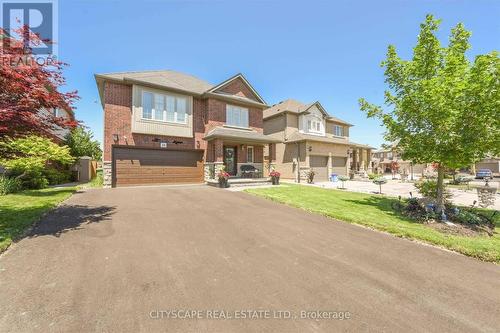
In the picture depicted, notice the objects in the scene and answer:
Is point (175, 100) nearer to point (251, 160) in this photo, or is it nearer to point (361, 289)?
point (251, 160)

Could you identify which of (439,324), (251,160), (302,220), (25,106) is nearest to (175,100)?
(251,160)

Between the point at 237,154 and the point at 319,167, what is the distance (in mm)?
10020

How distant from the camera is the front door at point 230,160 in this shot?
59.8ft

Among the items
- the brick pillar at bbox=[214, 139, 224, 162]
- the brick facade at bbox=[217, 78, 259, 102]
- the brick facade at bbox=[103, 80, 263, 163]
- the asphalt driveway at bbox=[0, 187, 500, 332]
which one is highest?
the brick facade at bbox=[217, 78, 259, 102]

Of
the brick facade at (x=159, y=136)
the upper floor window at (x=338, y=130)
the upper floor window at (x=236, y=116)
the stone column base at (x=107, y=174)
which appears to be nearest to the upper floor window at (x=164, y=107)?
the brick facade at (x=159, y=136)

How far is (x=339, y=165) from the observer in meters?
25.6

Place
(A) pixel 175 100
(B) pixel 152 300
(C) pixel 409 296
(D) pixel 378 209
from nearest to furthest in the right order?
1. (B) pixel 152 300
2. (C) pixel 409 296
3. (D) pixel 378 209
4. (A) pixel 175 100

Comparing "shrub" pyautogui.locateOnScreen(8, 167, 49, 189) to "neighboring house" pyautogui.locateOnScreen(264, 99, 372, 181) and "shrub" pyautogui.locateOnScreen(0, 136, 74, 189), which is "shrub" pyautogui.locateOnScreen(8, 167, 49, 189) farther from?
"neighboring house" pyautogui.locateOnScreen(264, 99, 372, 181)

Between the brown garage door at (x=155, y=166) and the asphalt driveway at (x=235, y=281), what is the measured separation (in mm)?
9161

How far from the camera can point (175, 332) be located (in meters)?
2.36

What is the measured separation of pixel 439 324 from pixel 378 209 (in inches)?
277

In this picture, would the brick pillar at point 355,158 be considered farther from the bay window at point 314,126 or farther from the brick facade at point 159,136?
the brick facade at point 159,136

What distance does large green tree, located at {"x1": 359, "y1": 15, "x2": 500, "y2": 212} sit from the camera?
21.1 feet

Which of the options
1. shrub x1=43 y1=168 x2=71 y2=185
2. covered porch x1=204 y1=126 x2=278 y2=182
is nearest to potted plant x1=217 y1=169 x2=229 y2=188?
covered porch x1=204 y1=126 x2=278 y2=182
